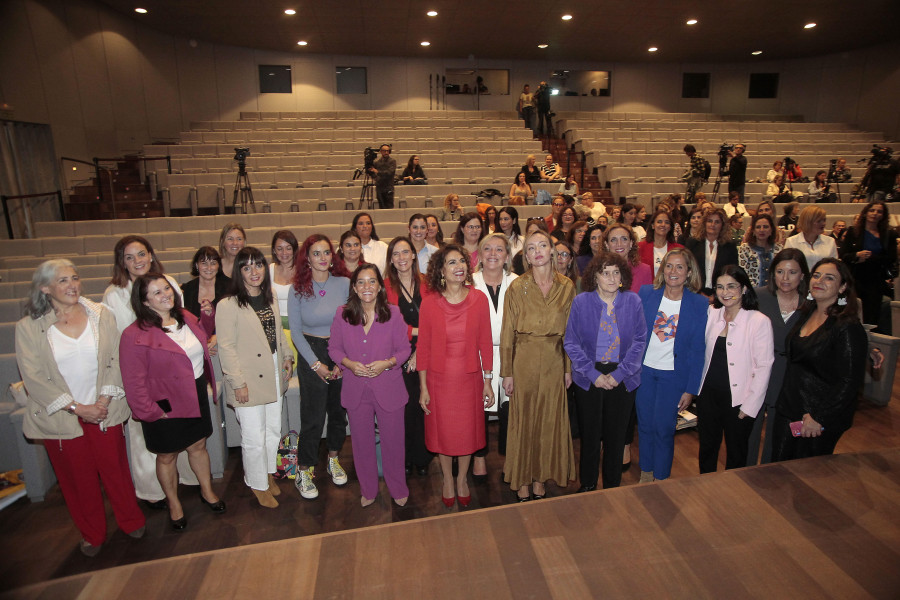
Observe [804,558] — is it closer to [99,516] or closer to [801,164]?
[99,516]

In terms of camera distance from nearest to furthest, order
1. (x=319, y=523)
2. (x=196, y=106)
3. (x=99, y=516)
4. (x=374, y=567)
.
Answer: (x=374, y=567)
(x=99, y=516)
(x=319, y=523)
(x=196, y=106)

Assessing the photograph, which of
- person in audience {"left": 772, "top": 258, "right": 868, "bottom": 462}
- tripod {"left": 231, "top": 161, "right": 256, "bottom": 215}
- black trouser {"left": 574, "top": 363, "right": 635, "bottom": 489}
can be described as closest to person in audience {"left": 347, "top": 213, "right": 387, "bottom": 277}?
black trouser {"left": 574, "top": 363, "right": 635, "bottom": 489}

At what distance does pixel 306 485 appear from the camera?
283 centimetres

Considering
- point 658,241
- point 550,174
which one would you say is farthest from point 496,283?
point 550,174

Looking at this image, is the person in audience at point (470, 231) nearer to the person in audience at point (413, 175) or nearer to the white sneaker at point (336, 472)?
the white sneaker at point (336, 472)

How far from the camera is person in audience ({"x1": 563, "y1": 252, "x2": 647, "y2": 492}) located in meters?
2.44

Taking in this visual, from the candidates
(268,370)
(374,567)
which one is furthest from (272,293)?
(374,567)

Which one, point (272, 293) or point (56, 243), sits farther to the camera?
point (56, 243)

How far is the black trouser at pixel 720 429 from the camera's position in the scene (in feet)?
7.97

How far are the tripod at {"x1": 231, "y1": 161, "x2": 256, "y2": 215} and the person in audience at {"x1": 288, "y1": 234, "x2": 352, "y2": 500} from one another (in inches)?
234

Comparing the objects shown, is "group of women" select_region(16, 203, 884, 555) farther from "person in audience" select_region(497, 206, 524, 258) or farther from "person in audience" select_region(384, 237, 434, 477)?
"person in audience" select_region(497, 206, 524, 258)

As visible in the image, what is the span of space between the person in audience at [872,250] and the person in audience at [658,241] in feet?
5.16

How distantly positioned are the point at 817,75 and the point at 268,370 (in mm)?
19010

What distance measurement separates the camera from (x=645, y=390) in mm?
2609
